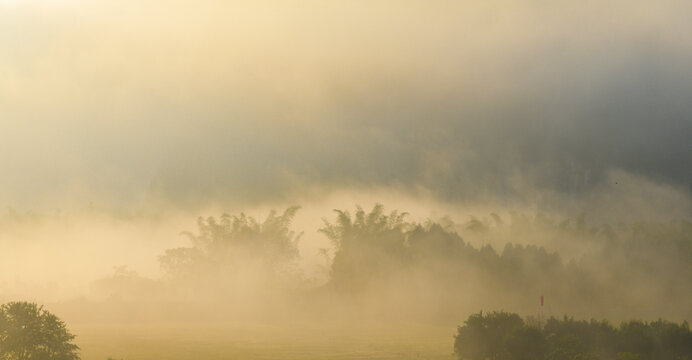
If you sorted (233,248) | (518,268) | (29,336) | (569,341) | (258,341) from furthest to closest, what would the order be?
(233,248)
(518,268)
(258,341)
(569,341)
(29,336)

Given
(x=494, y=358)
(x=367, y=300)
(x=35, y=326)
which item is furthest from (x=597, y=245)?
(x=35, y=326)

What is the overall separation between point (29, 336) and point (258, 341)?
1835 inches

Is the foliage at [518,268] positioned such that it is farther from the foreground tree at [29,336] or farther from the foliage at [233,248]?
the foreground tree at [29,336]

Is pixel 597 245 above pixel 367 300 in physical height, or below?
above

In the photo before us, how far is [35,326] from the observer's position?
180ft

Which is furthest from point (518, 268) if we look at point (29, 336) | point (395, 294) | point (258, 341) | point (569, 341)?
point (29, 336)

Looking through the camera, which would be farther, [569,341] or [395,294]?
[395,294]

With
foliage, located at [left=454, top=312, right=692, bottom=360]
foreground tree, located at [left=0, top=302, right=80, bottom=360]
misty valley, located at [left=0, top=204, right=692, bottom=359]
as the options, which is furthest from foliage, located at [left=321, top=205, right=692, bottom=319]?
foreground tree, located at [left=0, top=302, right=80, bottom=360]

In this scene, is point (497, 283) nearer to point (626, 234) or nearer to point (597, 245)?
point (597, 245)

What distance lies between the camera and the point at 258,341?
9831cm

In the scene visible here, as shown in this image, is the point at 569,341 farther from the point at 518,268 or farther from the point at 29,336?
the point at 518,268

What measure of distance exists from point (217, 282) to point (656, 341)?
108 meters

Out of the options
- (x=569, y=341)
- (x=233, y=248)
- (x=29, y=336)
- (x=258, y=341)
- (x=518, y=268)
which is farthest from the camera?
(x=233, y=248)

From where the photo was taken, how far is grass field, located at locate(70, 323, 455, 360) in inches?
3147
